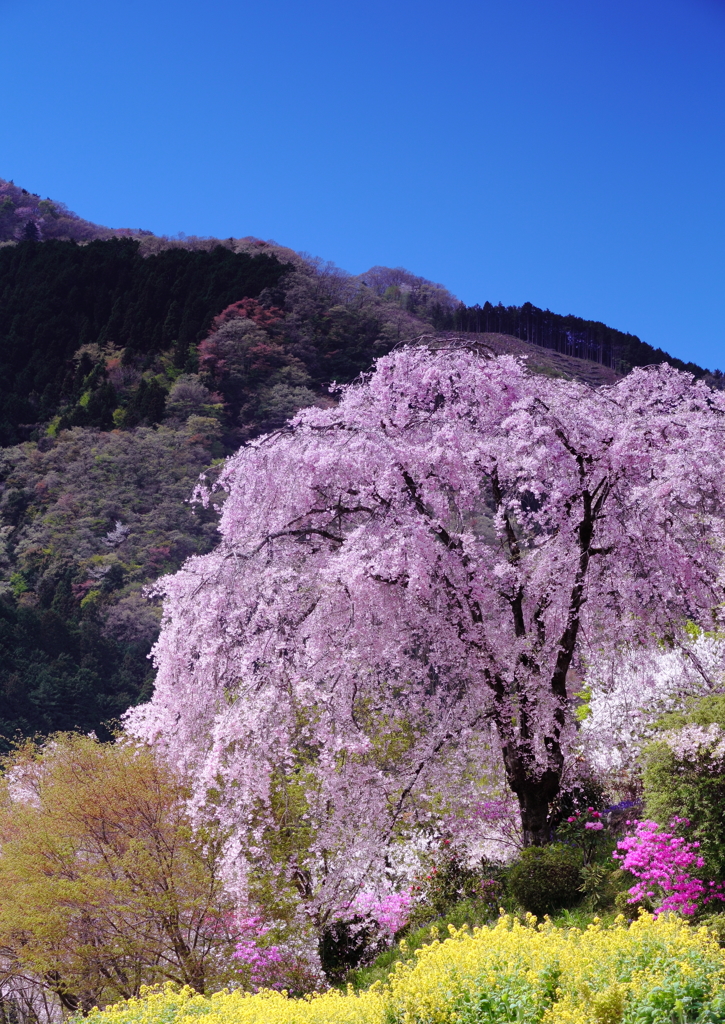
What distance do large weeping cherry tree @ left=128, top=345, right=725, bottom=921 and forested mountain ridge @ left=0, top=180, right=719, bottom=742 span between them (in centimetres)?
2314

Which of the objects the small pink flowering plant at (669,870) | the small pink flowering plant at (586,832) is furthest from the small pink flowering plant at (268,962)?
the small pink flowering plant at (669,870)

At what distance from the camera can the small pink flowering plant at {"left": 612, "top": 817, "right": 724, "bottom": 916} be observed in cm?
763

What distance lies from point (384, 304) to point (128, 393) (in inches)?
661

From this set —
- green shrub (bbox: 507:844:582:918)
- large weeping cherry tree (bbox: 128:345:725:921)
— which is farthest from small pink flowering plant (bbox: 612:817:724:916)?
large weeping cherry tree (bbox: 128:345:725:921)

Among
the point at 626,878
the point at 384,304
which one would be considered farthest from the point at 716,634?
the point at 384,304

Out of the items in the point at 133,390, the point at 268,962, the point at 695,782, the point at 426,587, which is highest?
the point at 133,390

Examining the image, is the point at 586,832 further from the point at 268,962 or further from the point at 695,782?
the point at 268,962

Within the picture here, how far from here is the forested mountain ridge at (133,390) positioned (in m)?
33.9

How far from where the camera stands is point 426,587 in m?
9.30

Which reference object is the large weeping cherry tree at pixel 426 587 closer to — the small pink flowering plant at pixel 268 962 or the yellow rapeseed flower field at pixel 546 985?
the small pink flowering plant at pixel 268 962

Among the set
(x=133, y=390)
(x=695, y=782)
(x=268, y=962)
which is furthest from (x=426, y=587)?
(x=133, y=390)

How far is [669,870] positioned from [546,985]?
3.06m

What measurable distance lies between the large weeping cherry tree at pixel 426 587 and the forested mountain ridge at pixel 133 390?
23.1 meters

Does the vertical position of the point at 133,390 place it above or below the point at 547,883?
above
